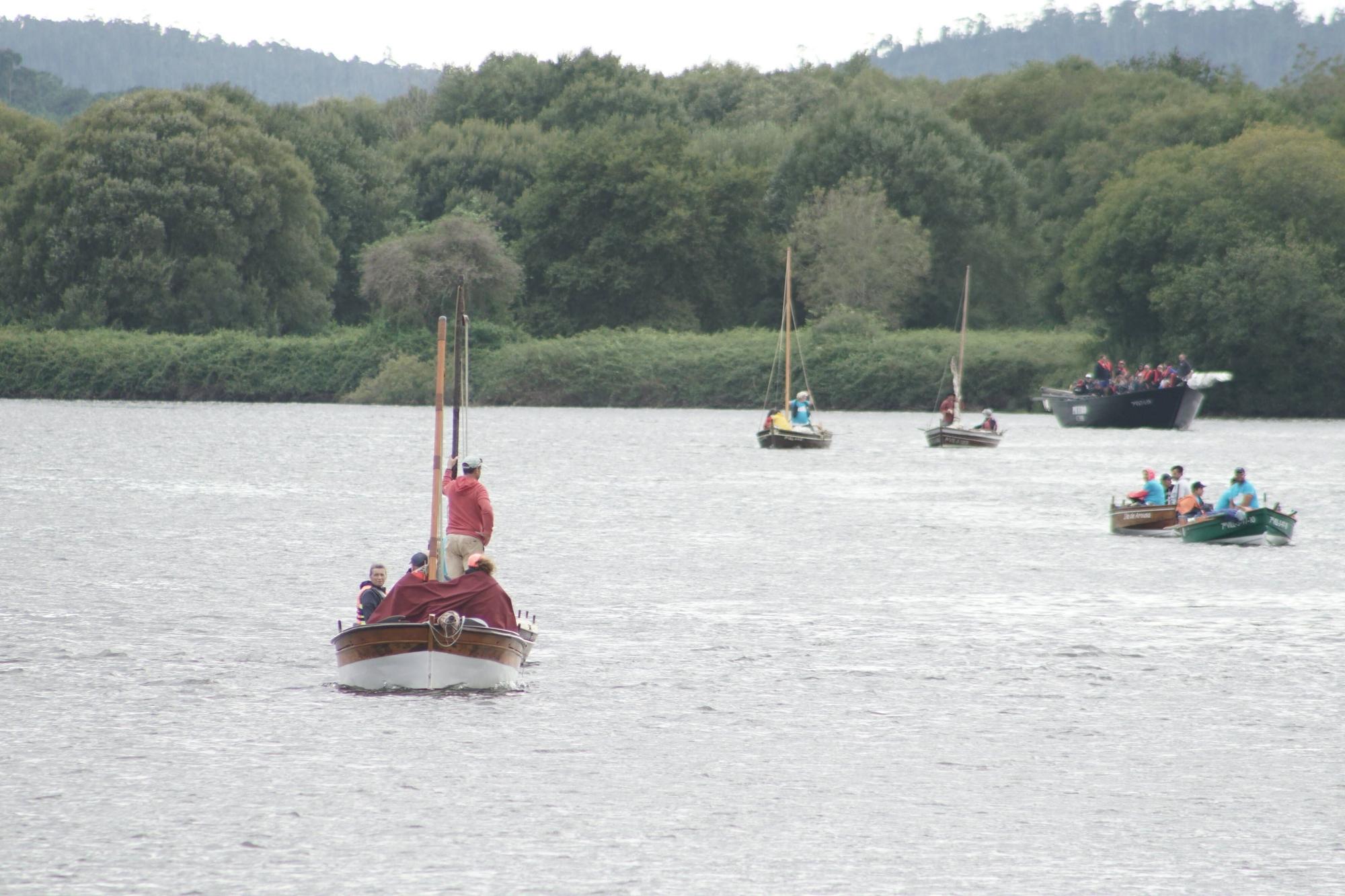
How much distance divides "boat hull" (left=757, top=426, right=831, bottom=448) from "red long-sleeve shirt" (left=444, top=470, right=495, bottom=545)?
163ft

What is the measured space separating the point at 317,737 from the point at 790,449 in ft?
189

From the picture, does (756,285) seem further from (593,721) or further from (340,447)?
(593,721)

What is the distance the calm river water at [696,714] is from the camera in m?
16.1

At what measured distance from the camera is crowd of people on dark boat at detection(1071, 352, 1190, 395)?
93875 mm

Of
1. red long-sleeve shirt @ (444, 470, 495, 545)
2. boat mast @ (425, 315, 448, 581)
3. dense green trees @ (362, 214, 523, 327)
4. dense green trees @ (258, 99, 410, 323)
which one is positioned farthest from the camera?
dense green trees @ (258, 99, 410, 323)

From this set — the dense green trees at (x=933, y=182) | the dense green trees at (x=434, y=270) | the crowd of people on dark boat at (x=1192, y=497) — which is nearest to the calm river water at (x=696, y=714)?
the crowd of people on dark boat at (x=1192, y=497)

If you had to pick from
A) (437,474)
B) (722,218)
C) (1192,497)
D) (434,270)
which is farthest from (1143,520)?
(722,218)

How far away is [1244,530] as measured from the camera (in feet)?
136

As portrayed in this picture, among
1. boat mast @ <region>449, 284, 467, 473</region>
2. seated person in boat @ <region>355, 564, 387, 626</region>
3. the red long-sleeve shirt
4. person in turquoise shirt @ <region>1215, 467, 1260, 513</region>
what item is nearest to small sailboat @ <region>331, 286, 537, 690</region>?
seated person in boat @ <region>355, 564, 387, 626</region>

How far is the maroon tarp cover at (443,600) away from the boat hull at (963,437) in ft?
185

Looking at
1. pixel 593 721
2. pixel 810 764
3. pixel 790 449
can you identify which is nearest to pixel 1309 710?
pixel 810 764

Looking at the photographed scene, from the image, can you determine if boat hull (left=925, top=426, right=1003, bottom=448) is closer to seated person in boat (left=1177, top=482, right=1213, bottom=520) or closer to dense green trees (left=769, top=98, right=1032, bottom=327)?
seated person in boat (left=1177, top=482, right=1213, bottom=520)

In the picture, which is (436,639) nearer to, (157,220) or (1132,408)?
(1132,408)

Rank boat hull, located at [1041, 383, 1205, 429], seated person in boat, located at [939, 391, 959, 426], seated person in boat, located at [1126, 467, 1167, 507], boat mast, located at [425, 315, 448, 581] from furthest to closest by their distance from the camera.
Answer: boat hull, located at [1041, 383, 1205, 429]
seated person in boat, located at [939, 391, 959, 426]
seated person in boat, located at [1126, 467, 1167, 507]
boat mast, located at [425, 315, 448, 581]
